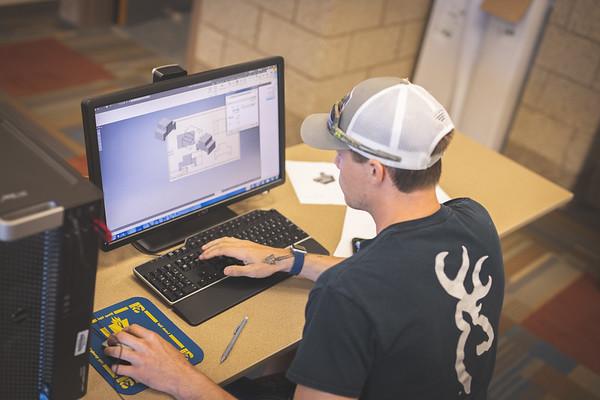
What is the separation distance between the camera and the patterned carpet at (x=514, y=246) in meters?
2.61

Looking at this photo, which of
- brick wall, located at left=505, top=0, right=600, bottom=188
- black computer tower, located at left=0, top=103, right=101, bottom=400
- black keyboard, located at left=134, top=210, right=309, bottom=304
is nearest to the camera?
Result: black computer tower, located at left=0, top=103, right=101, bottom=400

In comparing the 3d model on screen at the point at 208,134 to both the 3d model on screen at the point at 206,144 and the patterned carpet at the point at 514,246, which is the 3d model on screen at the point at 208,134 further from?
the patterned carpet at the point at 514,246

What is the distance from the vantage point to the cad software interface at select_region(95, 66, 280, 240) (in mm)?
1504

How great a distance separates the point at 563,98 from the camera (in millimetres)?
3260

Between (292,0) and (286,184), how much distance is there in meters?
1.21

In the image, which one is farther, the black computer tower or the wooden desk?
the wooden desk

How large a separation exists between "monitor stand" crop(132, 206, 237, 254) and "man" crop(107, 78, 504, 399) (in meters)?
0.33

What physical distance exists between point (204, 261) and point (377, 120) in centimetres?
55

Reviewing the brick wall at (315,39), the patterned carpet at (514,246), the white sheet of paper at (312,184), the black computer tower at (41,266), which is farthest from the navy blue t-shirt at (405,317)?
the brick wall at (315,39)

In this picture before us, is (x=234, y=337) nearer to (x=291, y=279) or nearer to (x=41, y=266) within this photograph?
(x=291, y=279)

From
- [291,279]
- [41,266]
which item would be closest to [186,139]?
[291,279]

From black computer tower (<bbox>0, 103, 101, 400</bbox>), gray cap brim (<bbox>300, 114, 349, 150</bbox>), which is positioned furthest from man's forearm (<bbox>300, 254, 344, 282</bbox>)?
black computer tower (<bbox>0, 103, 101, 400</bbox>)

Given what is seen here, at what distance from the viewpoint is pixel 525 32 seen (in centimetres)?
310

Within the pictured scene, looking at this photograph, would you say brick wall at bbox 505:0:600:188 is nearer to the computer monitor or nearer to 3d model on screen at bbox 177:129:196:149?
the computer monitor
